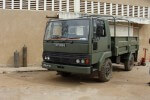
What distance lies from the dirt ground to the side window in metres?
1.72

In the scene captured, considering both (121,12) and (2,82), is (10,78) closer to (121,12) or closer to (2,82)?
(2,82)

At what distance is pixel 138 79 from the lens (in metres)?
10.3

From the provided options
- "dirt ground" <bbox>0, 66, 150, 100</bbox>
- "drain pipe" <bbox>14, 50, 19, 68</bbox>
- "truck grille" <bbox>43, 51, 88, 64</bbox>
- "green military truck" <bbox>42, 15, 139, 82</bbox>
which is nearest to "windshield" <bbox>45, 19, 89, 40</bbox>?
"green military truck" <bbox>42, 15, 139, 82</bbox>

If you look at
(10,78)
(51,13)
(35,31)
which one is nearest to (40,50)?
(35,31)

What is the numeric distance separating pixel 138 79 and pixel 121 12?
5934 millimetres

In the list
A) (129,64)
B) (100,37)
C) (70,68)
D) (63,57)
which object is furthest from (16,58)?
(129,64)

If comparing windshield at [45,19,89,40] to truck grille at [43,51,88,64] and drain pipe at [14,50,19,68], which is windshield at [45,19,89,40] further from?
drain pipe at [14,50,19,68]

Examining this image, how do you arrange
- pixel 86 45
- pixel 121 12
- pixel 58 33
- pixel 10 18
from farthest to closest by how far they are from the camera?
pixel 121 12, pixel 10 18, pixel 58 33, pixel 86 45

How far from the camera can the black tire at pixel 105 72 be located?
9.31m

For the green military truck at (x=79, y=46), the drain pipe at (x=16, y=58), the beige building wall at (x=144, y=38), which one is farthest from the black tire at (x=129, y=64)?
the drain pipe at (x=16, y=58)

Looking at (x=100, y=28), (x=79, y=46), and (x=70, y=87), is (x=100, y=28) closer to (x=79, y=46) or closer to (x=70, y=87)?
(x=79, y=46)

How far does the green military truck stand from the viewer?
8656 mm

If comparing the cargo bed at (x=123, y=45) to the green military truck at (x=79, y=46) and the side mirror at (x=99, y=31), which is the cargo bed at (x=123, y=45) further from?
the side mirror at (x=99, y=31)

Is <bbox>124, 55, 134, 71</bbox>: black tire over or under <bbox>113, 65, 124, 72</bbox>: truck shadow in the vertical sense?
over
